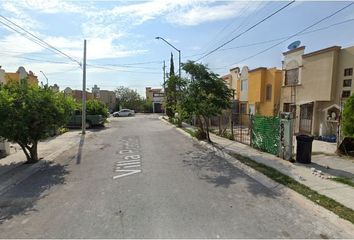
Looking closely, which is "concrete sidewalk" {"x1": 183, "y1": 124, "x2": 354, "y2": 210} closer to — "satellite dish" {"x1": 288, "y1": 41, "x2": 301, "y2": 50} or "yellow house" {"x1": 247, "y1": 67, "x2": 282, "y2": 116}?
"satellite dish" {"x1": 288, "y1": 41, "x2": 301, "y2": 50}

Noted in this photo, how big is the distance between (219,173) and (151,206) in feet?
12.4

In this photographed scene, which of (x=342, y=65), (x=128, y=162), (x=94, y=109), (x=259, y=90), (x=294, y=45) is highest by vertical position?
(x=294, y=45)

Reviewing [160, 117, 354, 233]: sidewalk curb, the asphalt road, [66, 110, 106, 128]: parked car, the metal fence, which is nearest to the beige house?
the metal fence

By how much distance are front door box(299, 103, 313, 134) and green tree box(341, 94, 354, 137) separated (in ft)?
28.5

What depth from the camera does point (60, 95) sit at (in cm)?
1216

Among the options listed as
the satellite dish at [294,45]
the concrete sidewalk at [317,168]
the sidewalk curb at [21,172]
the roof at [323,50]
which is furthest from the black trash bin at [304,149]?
the satellite dish at [294,45]

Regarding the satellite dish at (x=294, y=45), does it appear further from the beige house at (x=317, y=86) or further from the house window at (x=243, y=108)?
the house window at (x=243, y=108)

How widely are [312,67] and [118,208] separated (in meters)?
18.1

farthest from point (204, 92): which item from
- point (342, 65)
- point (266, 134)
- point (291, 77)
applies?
point (291, 77)

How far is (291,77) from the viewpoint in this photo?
22.4 m

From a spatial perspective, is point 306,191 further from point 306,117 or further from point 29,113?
point 306,117

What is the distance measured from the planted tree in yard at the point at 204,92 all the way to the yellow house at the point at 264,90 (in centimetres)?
1050

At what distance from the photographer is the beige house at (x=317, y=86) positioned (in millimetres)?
17797

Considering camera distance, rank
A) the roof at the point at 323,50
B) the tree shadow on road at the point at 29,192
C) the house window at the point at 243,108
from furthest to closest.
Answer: the house window at the point at 243,108 → the roof at the point at 323,50 → the tree shadow on road at the point at 29,192
